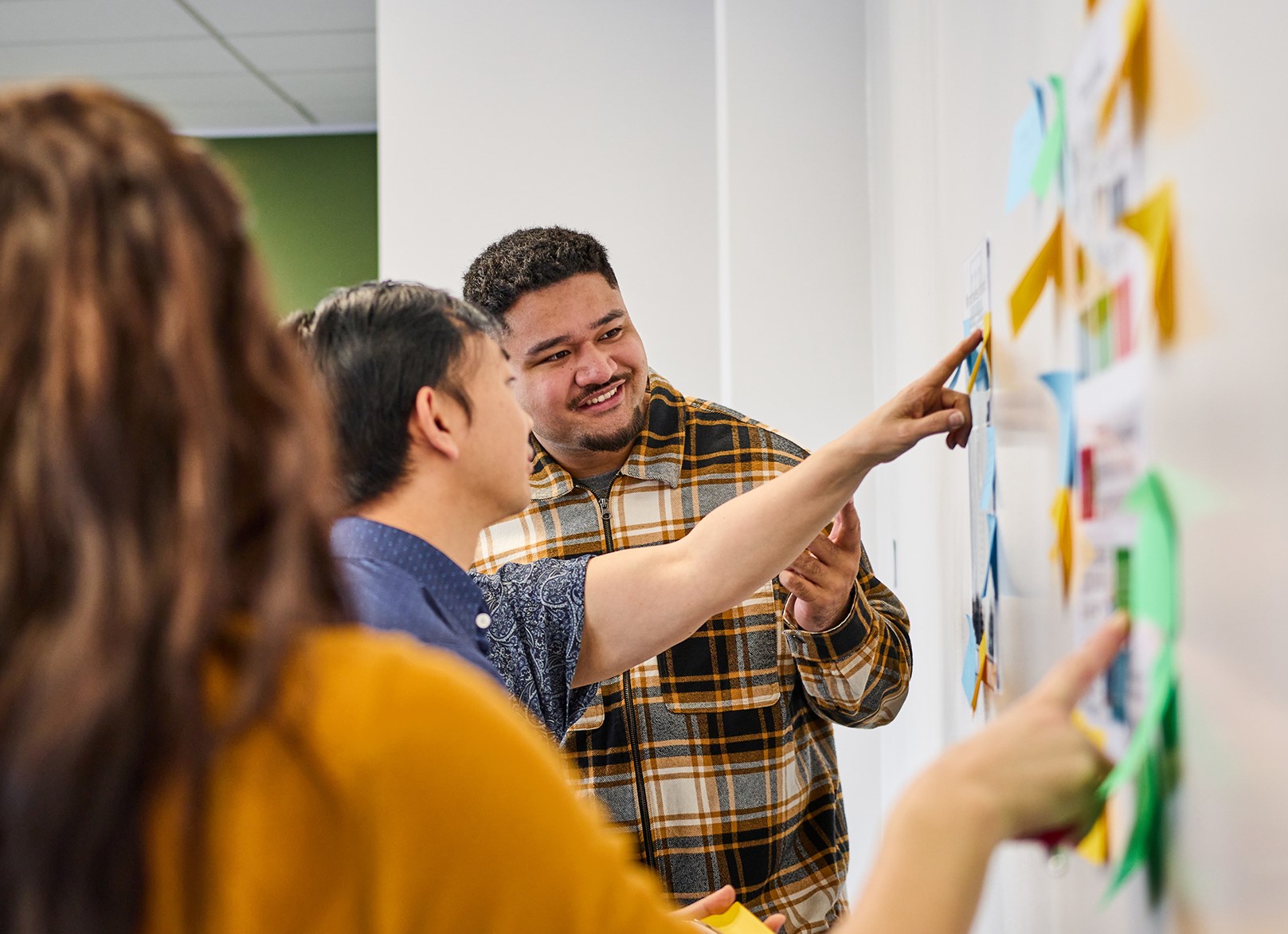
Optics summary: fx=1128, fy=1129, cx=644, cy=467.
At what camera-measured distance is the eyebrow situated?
4.91 ft

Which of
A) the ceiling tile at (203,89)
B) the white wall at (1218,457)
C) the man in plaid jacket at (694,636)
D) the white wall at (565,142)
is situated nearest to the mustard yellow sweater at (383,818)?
the white wall at (1218,457)

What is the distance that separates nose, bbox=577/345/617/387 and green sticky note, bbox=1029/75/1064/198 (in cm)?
76

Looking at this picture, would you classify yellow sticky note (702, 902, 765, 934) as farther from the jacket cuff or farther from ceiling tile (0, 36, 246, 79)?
ceiling tile (0, 36, 246, 79)

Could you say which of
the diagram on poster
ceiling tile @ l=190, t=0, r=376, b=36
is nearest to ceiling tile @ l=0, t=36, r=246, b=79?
ceiling tile @ l=190, t=0, r=376, b=36

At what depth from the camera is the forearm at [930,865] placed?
50cm

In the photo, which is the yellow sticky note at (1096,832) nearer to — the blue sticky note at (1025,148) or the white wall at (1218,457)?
the white wall at (1218,457)

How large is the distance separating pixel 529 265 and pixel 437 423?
0.62 m

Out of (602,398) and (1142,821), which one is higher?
(602,398)

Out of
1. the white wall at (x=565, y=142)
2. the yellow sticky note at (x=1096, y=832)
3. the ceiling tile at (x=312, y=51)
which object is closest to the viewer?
the yellow sticky note at (x=1096, y=832)

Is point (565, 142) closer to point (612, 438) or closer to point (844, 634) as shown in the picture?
point (612, 438)

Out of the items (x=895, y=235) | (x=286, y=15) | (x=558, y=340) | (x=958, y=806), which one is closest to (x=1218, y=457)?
(x=958, y=806)

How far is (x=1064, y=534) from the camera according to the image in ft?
2.38

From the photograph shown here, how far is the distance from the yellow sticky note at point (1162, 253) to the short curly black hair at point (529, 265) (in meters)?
1.03

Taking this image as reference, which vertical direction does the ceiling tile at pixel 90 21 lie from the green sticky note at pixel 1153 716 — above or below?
above
